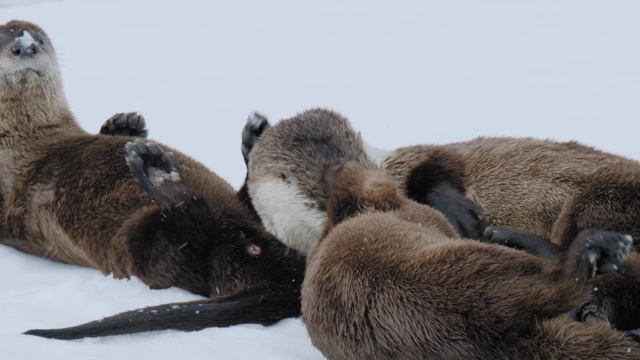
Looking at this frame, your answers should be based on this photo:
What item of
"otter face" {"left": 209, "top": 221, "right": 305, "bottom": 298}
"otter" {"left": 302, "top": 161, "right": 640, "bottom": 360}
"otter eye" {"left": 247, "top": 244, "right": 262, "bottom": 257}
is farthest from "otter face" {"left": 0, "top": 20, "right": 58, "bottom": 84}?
"otter" {"left": 302, "top": 161, "right": 640, "bottom": 360}

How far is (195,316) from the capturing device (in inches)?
151

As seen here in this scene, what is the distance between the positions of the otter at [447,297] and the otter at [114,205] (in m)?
0.80

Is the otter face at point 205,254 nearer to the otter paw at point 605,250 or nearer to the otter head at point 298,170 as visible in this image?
the otter head at point 298,170

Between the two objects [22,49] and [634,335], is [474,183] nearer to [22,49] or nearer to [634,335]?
[634,335]

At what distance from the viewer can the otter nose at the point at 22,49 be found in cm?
539

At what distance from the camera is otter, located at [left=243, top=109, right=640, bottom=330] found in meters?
4.05

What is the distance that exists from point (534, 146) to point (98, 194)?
2.30 meters

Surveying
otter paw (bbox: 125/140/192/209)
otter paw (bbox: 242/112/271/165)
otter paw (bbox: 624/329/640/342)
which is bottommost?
otter paw (bbox: 125/140/192/209)

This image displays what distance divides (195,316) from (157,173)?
39.4 inches

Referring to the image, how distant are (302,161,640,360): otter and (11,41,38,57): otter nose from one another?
9.10 feet

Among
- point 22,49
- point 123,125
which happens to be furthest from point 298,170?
point 22,49

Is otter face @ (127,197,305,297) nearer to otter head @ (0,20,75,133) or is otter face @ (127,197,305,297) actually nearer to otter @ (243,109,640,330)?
otter @ (243,109,640,330)

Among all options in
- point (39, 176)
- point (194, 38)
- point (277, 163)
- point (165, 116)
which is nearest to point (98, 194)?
point (39, 176)

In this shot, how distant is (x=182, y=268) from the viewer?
4320mm
